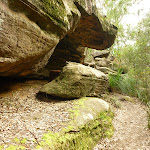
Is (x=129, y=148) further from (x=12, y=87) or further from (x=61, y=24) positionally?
(x=12, y=87)

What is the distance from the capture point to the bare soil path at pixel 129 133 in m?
3.89

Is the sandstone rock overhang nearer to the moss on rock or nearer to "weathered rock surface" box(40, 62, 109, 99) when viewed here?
"weathered rock surface" box(40, 62, 109, 99)

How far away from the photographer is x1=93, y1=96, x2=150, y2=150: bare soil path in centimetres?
389

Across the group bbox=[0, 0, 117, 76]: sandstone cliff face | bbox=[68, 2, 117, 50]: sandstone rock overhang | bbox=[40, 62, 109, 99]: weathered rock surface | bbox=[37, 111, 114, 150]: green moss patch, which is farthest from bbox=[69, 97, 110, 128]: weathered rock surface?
bbox=[68, 2, 117, 50]: sandstone rock overhang

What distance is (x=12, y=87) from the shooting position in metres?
5.71

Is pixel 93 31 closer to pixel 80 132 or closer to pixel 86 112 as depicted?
pixel 86 112

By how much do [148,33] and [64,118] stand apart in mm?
10114

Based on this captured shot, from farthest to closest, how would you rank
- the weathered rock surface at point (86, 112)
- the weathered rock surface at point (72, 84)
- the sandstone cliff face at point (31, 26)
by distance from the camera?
the weathered rock surface at point (72, 84)
the weathered rock surface at point (86, 112)
the sandstone cliff face at point (31, 26)

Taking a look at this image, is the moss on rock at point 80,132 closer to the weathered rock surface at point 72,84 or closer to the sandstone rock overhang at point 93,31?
the weathered rock surface at point 72,84

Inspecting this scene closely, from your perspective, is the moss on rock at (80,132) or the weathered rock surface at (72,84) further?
the weathered rock surface at (72,84)

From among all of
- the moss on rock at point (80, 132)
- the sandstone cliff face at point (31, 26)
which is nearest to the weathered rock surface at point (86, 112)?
the moss on rock at point (80, 132)

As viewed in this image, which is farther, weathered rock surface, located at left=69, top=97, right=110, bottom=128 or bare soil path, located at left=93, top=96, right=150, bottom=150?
bare soil path, located at left=93, top=96, right=150, bottom=150

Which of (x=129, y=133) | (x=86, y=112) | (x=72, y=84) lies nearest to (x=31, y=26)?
(x=72, y=84)

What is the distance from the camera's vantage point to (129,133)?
474cm
